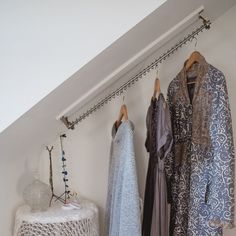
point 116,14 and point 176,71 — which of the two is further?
point 176,71

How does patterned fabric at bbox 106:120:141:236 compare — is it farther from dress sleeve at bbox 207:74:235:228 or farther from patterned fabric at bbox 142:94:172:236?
dress sleeve at bbox 207:74:235:228

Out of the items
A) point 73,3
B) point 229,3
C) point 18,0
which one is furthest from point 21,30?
point 229,3

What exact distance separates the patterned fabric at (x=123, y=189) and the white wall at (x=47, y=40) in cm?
52

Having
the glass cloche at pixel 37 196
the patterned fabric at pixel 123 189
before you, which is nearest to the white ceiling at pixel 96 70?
the glass cloche at pixel 37 196

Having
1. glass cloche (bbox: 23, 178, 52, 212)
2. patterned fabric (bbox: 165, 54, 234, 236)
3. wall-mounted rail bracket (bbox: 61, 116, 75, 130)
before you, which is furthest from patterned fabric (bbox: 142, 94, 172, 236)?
glass cloche (bbox: 23, 178, 52, 212)

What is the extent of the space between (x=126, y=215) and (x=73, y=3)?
3.31 feet

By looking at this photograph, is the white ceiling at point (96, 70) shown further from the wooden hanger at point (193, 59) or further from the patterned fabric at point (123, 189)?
the patterned fabric at point (123, 189)

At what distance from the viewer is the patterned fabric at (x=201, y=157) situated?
1.34 m

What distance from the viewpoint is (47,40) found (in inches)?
50.6

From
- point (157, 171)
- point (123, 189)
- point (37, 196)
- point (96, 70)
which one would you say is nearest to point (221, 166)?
point (157, 171)

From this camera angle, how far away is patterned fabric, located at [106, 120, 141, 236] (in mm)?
1462

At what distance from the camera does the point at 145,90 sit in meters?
1.88

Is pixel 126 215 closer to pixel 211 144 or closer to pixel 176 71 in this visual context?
pixel 211 144

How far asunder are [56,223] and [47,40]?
0.90m
